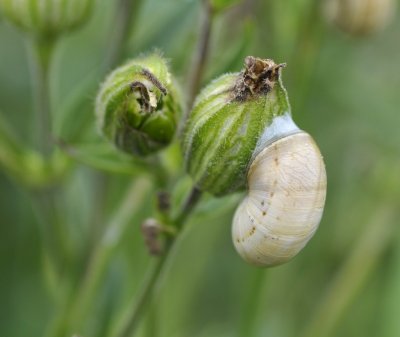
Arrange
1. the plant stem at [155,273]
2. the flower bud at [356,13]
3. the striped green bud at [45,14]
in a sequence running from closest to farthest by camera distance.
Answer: the plant stem at [155,273], the striped green bud at [45,14], the flower bud at [356,13]

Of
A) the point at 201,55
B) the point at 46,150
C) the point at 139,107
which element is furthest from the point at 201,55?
the point at 46,150

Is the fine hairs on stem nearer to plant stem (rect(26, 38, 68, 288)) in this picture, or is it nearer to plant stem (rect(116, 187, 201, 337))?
plant stem (rect(116, 187, 201, 337))

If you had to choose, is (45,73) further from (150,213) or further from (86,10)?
(150,213)

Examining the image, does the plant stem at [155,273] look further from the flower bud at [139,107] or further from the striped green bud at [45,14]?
the striped green bud at [45,14]

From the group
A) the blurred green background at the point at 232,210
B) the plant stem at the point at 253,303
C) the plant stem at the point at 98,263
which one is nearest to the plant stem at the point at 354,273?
the blurred green background at the point at 232,210

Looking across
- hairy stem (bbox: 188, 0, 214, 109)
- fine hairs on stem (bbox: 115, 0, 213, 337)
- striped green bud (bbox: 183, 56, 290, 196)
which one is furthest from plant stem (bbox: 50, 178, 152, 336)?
striped green bud (bbox: 183, 56, 290, 196)

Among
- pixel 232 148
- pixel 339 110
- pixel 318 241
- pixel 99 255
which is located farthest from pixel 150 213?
pixel 232 148

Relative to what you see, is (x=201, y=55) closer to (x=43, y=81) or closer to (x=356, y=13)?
(x=43, y=81)
